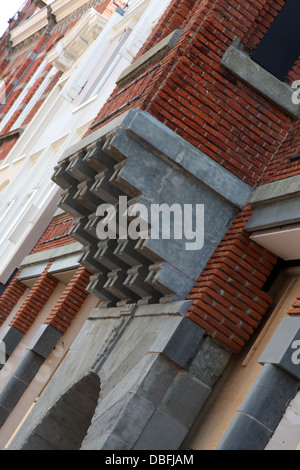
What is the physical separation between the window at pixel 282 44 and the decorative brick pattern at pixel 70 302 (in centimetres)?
587

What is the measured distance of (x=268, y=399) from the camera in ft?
23.3

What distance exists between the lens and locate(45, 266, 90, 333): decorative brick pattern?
14320 millimetres

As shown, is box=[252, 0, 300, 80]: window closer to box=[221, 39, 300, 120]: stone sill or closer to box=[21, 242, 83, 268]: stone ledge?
box=[221, 39, 300, 120]: stone sill

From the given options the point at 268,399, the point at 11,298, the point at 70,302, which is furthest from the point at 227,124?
the point at 11,298

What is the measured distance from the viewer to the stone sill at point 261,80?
9.32m

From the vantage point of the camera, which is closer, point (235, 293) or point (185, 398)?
point (185, 398)

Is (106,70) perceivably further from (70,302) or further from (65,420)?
(65,420)

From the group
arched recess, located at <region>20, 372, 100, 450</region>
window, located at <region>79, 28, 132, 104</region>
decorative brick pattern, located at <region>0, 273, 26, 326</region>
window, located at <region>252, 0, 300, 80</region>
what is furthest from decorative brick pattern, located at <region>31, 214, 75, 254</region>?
window, located at <region>252, 0, 300, 80</region>

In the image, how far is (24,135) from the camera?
25.6 meters

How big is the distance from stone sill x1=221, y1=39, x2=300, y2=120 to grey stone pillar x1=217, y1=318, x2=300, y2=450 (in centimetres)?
306

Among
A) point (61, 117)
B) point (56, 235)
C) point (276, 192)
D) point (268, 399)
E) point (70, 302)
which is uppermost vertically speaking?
point (61, 117)

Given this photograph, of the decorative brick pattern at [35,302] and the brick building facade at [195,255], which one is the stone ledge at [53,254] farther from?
the brick building facade at [195,255]

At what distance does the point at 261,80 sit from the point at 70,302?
6.51m

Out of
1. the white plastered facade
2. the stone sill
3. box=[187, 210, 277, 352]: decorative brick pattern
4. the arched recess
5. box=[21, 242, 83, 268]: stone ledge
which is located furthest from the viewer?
the white plastered facade
